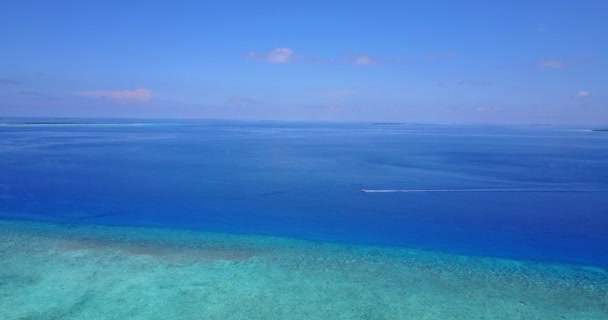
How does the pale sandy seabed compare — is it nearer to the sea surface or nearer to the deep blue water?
the sea surface

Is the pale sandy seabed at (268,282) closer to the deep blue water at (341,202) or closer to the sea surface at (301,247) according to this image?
the sea surface at (301,247)

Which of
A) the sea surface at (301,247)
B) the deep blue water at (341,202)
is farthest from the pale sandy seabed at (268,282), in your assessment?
the deep blue water at (341,202)

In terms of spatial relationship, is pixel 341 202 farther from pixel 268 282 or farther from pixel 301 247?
pixel 268 282

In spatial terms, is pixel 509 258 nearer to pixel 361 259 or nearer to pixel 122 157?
pixel 361 259

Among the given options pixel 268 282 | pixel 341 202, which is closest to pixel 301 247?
pixel 268 282

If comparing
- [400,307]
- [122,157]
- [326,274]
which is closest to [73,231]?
[326,274]
